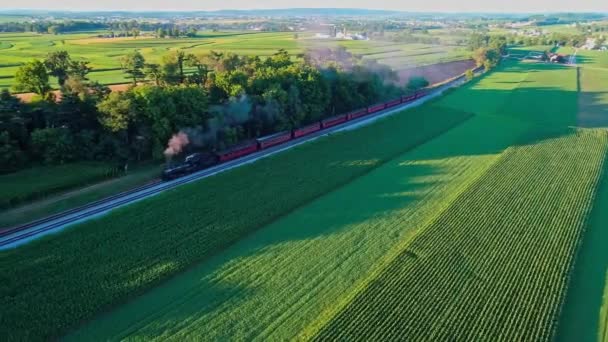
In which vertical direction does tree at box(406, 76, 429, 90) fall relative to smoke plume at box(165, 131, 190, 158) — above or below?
above

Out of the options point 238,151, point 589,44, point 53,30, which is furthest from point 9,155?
point 589,44

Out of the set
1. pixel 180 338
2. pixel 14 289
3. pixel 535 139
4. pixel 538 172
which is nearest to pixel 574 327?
pixel 180 338

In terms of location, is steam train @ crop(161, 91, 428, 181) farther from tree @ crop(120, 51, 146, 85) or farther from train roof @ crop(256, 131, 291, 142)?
tree @ crop(120, 51, 146, 85)

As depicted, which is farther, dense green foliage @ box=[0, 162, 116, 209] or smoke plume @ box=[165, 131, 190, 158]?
smoke plume @ box=[165, 131, 190, 158]

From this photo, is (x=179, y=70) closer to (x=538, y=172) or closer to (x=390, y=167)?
(x=390, y=167)

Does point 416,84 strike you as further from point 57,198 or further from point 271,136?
point 57,198

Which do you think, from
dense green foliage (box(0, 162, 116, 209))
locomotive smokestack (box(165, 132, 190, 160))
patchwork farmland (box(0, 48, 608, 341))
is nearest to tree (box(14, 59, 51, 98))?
dense green foliage (box(0, 162, 116, 209))
